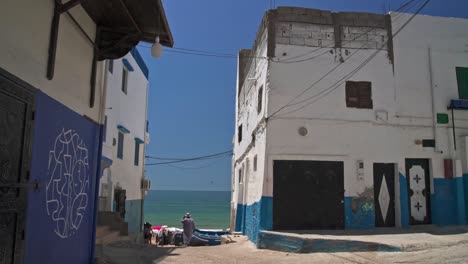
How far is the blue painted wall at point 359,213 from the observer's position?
1415cm

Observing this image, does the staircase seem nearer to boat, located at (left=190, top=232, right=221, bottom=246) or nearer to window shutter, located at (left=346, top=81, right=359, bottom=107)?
boat, located at (left=190, top=232, right=221, bottom=246)

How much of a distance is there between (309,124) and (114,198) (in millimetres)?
8780

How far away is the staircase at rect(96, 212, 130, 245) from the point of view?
13477 millimetres


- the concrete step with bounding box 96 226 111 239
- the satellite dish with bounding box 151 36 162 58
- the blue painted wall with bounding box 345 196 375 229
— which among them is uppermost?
the satellite dish with bounding box 151 36 162 58

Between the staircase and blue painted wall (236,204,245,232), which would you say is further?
blue painted wall (236,204,245,232)

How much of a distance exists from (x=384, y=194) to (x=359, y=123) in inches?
96.9

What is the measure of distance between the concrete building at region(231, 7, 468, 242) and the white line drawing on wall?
24.8 feet

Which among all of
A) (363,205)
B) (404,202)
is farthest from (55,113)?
(404,202)

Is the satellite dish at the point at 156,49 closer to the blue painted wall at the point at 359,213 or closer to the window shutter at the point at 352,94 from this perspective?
the window shutter at the point at 352,94

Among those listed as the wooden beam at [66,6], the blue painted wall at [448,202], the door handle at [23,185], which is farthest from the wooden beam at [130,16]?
the blue painted wall at [448,202]

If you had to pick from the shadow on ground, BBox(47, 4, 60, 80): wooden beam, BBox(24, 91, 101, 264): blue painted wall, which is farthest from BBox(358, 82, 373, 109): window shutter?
BBox(47, 4, 60, 80): wooden beam

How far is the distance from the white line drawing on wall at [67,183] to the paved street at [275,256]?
2.86 meters

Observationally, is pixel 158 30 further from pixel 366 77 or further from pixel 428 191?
pixel 428 191

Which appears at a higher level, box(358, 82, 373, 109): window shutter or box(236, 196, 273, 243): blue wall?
box(358, 82, 373, 109): window shutter
